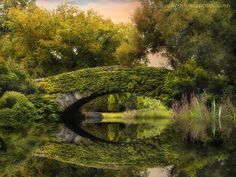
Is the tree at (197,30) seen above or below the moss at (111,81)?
above

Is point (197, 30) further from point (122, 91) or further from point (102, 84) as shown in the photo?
point (102, 84)

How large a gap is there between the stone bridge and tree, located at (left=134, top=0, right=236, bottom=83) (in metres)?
1.57

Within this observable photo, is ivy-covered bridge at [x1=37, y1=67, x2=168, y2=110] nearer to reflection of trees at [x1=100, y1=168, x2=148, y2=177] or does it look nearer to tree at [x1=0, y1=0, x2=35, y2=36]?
reflection of trees at [x1=100, y1=168, x2=148, y2=177]

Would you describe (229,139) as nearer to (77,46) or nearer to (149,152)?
(149,152)

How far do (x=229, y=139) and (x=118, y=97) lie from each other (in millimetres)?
26468

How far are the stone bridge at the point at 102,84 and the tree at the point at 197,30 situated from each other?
1575 mm

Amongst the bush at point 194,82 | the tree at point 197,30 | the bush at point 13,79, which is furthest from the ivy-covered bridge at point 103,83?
the tree at point 197,30

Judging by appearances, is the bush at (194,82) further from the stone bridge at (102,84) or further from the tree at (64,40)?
the tree at (64,40)

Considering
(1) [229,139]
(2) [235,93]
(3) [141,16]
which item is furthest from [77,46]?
(1) [229,139]

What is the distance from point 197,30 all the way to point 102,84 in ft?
16.9

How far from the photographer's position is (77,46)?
125 ft

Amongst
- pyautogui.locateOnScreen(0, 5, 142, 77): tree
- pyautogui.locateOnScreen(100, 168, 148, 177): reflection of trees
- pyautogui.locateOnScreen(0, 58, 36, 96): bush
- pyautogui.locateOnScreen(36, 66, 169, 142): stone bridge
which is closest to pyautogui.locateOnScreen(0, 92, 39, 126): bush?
pyautogui.locateOnScreen(0, 58, 36, 96): bush

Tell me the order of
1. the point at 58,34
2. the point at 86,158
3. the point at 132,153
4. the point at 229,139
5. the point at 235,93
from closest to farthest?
the point at 86,158 < the point at 132,153 < the point at 229,139 < the point at 235,93 < the point at 58,34

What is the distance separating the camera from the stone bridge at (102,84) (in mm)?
26594
